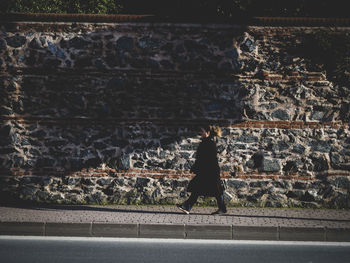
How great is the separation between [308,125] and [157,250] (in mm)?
4772

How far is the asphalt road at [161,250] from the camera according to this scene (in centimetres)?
614

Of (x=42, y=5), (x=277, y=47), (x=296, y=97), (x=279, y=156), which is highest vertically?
(x=42, y=5)

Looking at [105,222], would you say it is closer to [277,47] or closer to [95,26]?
[95,26]

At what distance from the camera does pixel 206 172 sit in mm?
8594

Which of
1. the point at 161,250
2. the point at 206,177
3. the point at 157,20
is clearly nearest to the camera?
the point at 161,250

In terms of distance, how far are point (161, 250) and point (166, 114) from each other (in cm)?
371

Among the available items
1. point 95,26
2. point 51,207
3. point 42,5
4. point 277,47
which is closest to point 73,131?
point 51,207

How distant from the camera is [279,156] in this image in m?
9.72

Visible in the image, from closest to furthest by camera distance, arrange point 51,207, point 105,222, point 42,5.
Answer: point 105,222 → point 51,207 → point 42,5

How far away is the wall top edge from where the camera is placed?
9.59m

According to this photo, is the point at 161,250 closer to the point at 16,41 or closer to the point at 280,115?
the point at 280,115

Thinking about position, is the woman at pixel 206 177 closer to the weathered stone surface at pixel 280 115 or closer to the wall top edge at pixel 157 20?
the weathered stone surface at pixel 280 115

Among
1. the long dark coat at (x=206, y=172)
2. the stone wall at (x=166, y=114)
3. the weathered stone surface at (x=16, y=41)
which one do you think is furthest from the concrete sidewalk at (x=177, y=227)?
the weathered stone surface at (x=16, y=41)

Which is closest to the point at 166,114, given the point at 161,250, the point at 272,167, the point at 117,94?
the point at 117,94
